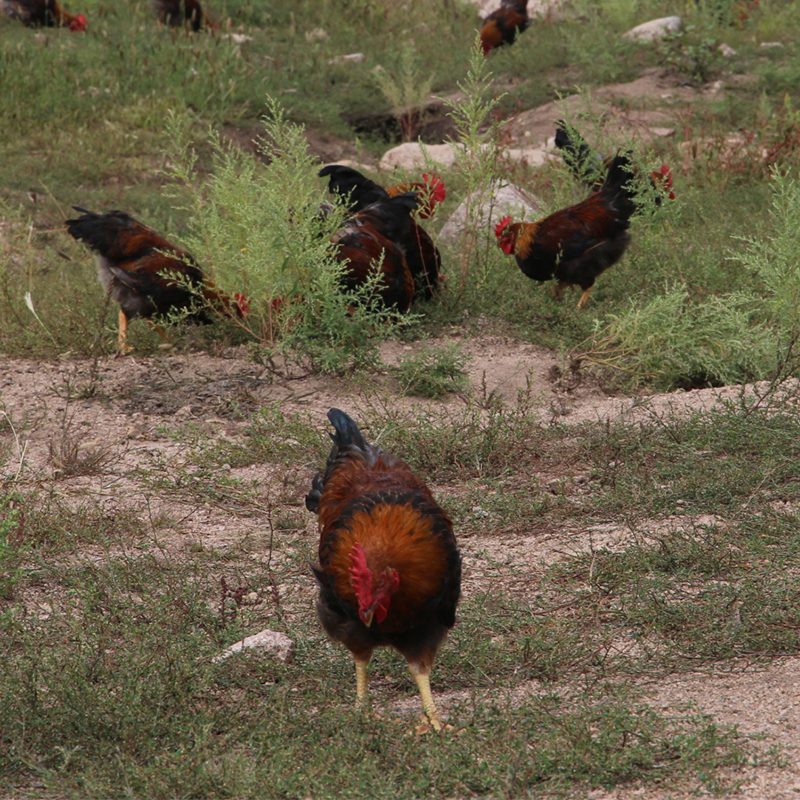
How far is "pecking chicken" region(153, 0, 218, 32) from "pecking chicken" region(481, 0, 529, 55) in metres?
4.20

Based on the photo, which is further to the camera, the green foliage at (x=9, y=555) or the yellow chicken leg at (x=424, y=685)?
the green foliage at (x=9, y=555)

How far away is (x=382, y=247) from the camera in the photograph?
20.8 ft

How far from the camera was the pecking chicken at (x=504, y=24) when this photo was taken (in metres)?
15.0

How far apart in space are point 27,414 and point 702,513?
12.2 ft

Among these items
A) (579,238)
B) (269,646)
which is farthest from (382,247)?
(269,646)

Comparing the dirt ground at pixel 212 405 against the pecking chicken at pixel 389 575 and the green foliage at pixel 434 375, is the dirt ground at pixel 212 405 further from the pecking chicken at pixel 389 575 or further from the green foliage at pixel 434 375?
the pecking chicken at pixel 389 575

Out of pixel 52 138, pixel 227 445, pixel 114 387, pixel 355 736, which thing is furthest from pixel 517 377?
pixel 52 138

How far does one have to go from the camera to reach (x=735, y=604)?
138 inches

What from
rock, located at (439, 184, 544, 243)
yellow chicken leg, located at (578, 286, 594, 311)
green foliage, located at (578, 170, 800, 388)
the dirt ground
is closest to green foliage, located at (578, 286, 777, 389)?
green foliage, located at (578, 170, 800, 388)

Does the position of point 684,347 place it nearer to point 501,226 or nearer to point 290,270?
point 501,226

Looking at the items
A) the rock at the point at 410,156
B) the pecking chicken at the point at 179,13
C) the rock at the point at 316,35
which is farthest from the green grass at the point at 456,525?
the rock at the point at 316,35

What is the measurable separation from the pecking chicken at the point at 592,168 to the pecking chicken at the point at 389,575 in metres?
4.60

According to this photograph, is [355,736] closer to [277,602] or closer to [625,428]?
[277,602]

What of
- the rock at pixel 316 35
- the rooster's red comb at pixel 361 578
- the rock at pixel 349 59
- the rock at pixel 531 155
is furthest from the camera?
the rock at pixel 316 35
